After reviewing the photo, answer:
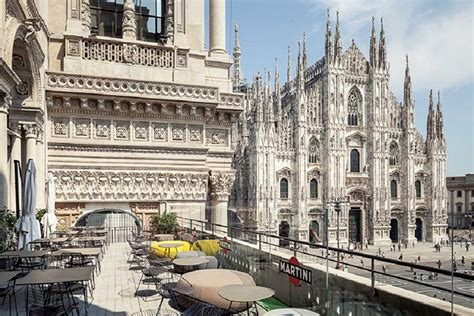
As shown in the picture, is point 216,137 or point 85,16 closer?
point 85,16

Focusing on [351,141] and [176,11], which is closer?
[176,11]

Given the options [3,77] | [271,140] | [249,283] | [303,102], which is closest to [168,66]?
[3,77]

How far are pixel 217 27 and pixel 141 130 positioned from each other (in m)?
6.47

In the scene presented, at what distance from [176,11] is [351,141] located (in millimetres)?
39392

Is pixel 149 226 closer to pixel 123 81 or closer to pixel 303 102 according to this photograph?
Result: pixel 123 81

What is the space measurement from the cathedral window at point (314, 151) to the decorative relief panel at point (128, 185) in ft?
114

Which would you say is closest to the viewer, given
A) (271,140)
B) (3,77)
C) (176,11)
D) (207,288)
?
(207,288)

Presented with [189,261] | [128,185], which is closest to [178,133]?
[128,185]

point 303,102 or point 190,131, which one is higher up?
point 303,102

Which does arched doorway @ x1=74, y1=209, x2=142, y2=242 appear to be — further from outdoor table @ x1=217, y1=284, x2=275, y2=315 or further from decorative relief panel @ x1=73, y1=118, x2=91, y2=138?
outdoor table @ x1=217, y1=284, x2=275, y2=315

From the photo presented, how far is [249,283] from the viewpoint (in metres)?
6.11

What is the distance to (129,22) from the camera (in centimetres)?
1831

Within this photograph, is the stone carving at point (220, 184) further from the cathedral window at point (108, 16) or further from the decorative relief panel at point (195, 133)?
the cathedral window at point (108, 16)

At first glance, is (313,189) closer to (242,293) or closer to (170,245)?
(170,245)
